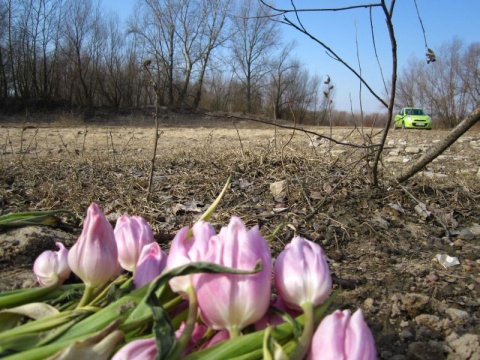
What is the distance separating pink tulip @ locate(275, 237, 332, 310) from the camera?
0.52 m

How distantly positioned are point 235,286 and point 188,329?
2.7 inches

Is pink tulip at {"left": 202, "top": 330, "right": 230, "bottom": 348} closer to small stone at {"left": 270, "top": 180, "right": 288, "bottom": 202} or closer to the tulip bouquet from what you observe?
the tulip bouquet

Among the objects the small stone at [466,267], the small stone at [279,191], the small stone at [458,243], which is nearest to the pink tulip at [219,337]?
the small stone at [466,267]

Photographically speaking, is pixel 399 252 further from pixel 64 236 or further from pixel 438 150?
pixel 64 236

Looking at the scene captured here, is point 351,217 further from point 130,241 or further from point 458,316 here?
point 130,241

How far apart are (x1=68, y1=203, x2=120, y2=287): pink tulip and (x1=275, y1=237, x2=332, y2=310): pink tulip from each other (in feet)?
0.79

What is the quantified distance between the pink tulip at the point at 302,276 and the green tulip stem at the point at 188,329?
0.11 m

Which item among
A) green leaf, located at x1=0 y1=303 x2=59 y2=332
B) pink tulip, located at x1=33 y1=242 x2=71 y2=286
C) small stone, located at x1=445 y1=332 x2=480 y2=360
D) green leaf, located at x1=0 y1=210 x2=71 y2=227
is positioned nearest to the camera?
green leaf, located at x1=0 y1=303 x2=59 y2=332

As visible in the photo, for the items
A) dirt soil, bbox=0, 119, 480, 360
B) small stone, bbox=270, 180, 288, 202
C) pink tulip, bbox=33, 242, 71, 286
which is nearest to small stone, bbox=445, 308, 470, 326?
dirt soil, bbox=0, 119, 480, 360

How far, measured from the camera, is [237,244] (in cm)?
50

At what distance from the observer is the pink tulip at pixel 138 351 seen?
45 centimetres

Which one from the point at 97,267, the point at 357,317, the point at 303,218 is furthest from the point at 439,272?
the point at 97,267

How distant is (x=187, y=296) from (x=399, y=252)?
1.19 metres

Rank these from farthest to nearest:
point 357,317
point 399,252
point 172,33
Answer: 1. point 172,33
2. point 399,252
3. point 357,317
